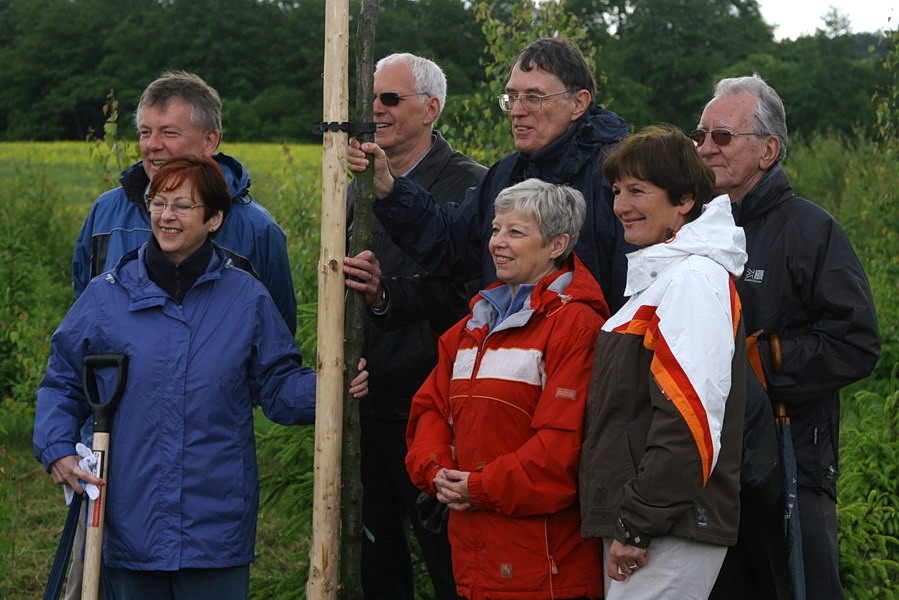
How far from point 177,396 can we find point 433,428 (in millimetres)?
837

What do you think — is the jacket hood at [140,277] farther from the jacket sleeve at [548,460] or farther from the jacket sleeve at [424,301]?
A: the jacket sleeve at [548,460]

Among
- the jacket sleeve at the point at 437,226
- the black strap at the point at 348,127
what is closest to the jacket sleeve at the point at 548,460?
the jacket sleeve at the point at 437,226

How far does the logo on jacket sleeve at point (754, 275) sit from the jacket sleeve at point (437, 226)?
3.25ft

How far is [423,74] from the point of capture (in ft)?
15.5

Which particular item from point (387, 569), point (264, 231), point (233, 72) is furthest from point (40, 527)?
point (233, 72)

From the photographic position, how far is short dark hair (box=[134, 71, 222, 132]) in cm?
432

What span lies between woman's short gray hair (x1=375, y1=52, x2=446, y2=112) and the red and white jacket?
146 cm

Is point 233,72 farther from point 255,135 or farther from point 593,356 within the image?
point 593,356

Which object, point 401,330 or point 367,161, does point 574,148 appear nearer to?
point 367,161

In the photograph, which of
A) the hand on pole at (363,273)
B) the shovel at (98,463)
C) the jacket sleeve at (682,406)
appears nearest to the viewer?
the jacket sleeve at (682,406)

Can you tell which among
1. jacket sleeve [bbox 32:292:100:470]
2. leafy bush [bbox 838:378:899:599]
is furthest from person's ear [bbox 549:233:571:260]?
leafy bush [bbox 838:378:899:599]

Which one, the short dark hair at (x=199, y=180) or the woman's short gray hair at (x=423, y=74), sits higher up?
the woman's short gray hair at (x=423, y=74)

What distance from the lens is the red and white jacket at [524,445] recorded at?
10.8 ft

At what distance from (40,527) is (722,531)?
18.6 feet
